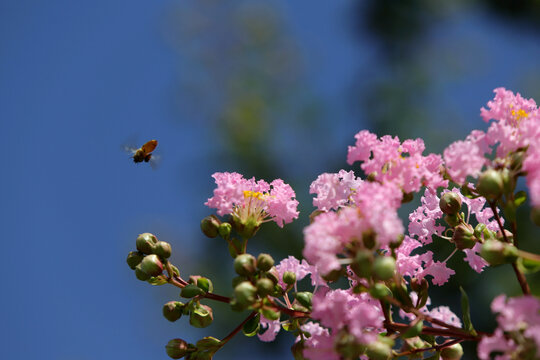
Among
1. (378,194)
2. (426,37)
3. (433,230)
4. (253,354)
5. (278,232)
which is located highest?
(426,37)

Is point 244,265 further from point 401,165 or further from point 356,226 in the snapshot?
A: point 401,165

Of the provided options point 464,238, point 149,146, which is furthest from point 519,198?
point 149,146

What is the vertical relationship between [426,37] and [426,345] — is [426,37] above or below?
above

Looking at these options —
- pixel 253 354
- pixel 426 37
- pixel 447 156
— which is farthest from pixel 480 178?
pixel 426 37

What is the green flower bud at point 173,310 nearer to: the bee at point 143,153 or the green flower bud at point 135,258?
the green flower bud at point 135,258

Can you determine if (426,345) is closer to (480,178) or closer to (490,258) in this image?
(490,258)

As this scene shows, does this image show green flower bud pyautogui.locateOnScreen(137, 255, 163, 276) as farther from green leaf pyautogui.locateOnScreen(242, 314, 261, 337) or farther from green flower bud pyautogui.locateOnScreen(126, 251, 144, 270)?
green leaf pyautogui.locateOnScreen(242, 314, 261, 337)
